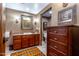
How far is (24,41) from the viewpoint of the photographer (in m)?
1.40

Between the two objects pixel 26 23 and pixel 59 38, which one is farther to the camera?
pixel 26 23

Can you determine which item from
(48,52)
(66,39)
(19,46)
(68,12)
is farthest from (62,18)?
(19,46)

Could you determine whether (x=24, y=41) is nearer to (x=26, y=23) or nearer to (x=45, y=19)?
(x=26, y=23)

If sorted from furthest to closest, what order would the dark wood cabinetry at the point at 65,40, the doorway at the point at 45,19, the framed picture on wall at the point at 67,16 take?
the doorway at the point at 45,19
the framed picture on wall at the point at 67,16
the dark wood cabinetry at the point at 65,40

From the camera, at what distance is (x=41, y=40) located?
4.76 ft

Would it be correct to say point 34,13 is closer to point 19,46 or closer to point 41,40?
point 41,40

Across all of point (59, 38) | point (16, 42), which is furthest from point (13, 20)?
point (59, 38)

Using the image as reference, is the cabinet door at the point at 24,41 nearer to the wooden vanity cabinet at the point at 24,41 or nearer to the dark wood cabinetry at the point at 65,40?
the wooden vanity cabinet at the point at 24,41

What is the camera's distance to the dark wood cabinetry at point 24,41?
55.1 inches

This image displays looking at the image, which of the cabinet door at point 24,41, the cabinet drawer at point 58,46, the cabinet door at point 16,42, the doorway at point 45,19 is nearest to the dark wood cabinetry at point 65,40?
the cabinet drawer at point 58,46

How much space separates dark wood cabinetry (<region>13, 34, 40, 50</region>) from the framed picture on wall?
1.53 feet

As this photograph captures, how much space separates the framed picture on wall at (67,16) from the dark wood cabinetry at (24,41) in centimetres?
47

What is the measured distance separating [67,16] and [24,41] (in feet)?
2.54

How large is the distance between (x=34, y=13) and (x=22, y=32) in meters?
0.36
